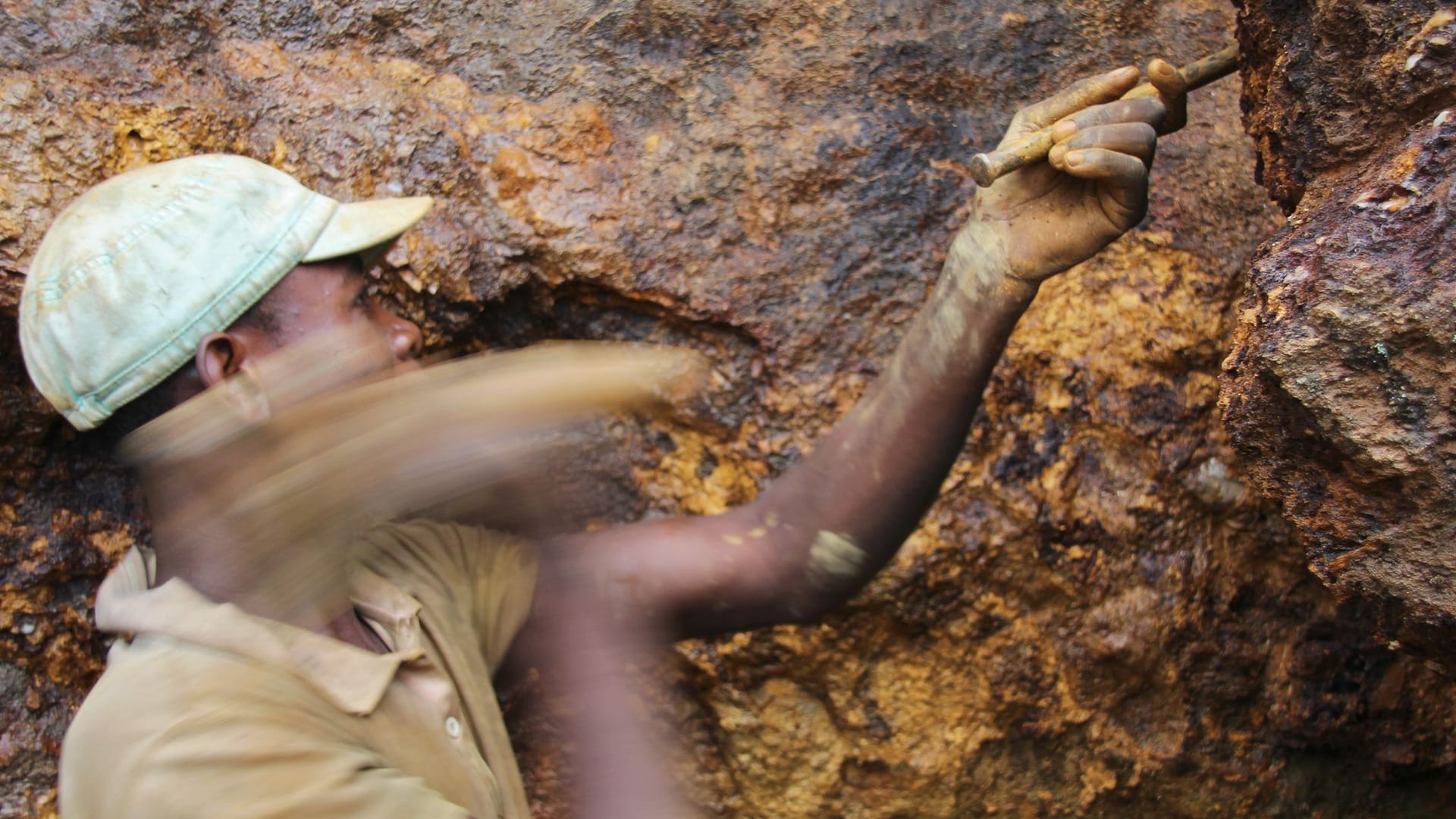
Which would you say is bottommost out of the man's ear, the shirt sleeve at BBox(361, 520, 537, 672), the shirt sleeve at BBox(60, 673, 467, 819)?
the shirt sleeve at BBox(361, 520, 537, 672)

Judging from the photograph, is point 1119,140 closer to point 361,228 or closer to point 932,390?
point 932,390

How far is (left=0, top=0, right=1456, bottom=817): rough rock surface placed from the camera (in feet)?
6.71

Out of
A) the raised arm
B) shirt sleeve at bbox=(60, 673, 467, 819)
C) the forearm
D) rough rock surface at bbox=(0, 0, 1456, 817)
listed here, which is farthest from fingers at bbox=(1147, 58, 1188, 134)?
shirt sleeve at bbox=(60, 673, 467, 819)

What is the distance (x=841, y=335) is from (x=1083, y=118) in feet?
2.33

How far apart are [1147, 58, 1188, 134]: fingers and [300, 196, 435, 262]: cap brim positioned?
2.95ft

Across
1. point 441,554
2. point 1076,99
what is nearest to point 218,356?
point 441,554

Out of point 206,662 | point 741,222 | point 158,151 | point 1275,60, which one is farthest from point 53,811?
point 1275,60

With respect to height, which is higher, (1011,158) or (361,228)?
(1011,158)

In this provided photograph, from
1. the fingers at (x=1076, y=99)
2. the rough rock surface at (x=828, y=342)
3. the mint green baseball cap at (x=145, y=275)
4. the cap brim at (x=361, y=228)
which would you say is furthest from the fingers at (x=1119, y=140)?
the mint green baseball cap at (x=145, y=275)

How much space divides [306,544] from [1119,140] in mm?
1014

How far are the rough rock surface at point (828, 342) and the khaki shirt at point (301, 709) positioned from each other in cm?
54

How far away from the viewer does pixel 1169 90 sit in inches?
60.2

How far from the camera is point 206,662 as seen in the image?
4.55ft

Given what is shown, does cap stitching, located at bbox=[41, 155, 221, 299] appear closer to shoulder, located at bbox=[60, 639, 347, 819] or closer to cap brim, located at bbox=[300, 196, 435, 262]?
cap brim, located at bbox=[300, 196, 435, 262]
